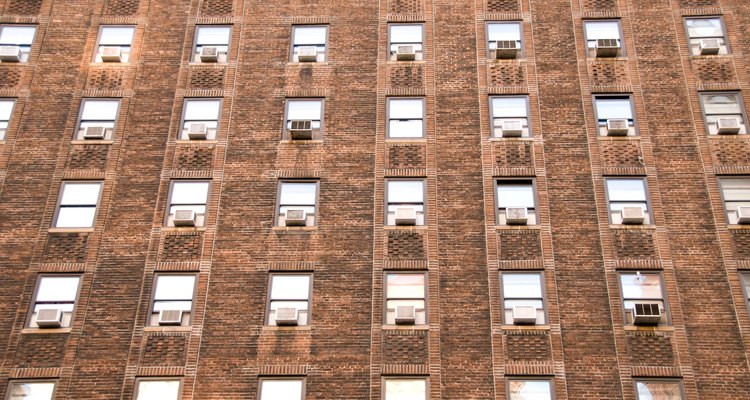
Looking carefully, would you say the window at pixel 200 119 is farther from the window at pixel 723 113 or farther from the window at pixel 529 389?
the window at pixel 723 113

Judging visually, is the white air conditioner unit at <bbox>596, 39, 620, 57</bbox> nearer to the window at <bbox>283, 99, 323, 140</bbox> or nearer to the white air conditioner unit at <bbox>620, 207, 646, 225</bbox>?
the white air conditioner unit at <bbox>620, 207, 646, 225</bbox>

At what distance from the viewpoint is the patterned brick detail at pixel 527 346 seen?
2770 cm

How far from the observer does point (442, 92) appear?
3303cm

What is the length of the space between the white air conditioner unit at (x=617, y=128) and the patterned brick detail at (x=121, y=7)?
58.6ft

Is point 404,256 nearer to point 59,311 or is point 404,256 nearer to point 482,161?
point 482,161

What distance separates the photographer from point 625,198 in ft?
Result: 100

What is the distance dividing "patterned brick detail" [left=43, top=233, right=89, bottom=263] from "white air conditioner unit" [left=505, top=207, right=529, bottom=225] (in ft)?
44.0

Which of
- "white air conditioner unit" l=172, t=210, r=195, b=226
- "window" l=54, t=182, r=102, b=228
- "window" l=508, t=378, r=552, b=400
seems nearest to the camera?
"window" l=508, t=378, r=552, b=400

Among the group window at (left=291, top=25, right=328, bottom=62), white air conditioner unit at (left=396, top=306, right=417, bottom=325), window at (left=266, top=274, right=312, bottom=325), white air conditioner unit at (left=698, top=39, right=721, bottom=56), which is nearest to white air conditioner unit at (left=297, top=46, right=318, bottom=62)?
window at (left=291, top=25, right=328, bottom=62)

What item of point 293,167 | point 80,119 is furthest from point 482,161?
point 80,119

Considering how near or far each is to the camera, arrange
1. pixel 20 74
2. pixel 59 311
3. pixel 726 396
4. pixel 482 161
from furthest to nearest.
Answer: pixel 20 74 < pixel 482 161 < pixel 59 311 < pixel 726 396

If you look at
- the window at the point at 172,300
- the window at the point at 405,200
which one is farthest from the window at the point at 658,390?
the window at the point at 172,300

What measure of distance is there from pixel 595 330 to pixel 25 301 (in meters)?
17.3

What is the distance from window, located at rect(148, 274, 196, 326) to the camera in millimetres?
28625
